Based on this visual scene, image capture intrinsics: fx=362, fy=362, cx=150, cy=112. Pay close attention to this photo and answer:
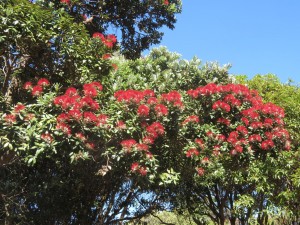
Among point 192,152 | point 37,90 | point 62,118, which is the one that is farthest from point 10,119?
point 192,152

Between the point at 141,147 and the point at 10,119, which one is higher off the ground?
the point at 141,147

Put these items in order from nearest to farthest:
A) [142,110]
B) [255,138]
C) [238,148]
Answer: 1. [142,110]
2. [238,148]
3. [255,138]

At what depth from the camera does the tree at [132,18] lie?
Answer: 1024 cm

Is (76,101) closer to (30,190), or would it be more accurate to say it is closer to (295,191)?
(30,190)

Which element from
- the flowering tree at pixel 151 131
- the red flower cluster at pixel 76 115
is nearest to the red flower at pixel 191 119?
the flowering tree at pixel 151 131

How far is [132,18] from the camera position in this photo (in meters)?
11.0

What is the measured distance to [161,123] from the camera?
7.77m

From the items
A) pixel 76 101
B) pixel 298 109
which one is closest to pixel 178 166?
pixel 76 101

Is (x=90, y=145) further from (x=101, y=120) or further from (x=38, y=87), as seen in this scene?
(x=38, y=87)

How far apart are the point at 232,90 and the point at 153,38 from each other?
3240 millimetres

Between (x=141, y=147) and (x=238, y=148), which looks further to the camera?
(x=238, y=148)

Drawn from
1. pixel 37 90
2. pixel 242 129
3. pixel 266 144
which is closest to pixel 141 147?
pixel 37 90

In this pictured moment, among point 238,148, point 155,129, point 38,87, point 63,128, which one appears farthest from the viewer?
point 238,148

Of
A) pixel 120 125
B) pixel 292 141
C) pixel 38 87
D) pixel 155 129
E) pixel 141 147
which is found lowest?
pixel 141 147
